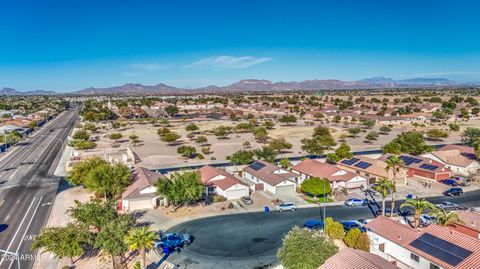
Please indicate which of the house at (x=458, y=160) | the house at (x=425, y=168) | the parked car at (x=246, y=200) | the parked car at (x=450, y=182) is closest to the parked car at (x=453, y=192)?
the parked car at (x=450, y=182)

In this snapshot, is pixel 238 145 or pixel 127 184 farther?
pixel 238 145

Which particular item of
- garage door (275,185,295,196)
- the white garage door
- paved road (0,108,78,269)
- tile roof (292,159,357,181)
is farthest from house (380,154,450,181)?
paved road (0,108,78,269)

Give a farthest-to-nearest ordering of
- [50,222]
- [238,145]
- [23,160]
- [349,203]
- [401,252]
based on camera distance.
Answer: [238,145] → [23,160] → [349,203] → [50,222] → [401,252]

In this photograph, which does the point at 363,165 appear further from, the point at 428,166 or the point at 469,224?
the point at 469,224

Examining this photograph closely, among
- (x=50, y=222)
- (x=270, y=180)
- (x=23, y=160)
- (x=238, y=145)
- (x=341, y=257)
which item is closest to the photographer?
(x=341, y=257)

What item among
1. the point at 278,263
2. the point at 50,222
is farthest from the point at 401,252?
the point at 50,222

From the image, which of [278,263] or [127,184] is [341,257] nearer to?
[278,263]

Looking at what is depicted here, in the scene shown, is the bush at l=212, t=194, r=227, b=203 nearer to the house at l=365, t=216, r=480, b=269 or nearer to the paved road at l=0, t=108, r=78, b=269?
the paved road at l=0, t=108, r=78, b=269

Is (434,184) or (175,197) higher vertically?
(175,197)
